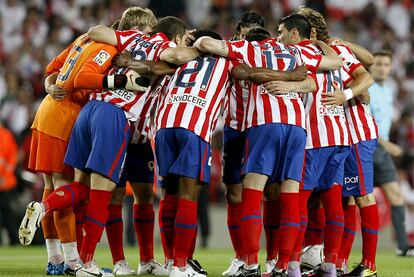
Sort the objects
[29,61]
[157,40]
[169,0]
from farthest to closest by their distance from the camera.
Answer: [169,0], [29,61], [157,40]

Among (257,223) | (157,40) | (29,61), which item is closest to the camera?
(257,223)

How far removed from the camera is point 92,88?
25.5 ft

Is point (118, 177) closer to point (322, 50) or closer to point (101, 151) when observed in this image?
point (101, 151)

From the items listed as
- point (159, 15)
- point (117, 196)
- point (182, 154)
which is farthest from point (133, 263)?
point (159, 15)

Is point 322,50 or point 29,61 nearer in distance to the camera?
point 322,50

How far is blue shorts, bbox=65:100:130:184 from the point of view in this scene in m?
7.64

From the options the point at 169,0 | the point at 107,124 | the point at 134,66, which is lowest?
the point at 107,124

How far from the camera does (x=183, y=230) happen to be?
292 inches

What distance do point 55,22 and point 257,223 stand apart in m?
11.6

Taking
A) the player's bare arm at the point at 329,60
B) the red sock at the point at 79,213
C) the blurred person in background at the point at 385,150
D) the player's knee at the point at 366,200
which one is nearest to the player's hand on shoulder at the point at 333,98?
the player's bare arm at the point at 329,60

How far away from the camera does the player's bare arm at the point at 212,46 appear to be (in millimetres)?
7559

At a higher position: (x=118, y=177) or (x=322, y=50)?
(x=322, y=50)

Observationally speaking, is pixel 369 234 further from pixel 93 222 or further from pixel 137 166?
pixel 93 222

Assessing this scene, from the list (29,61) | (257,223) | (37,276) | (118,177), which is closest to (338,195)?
(257,223)
